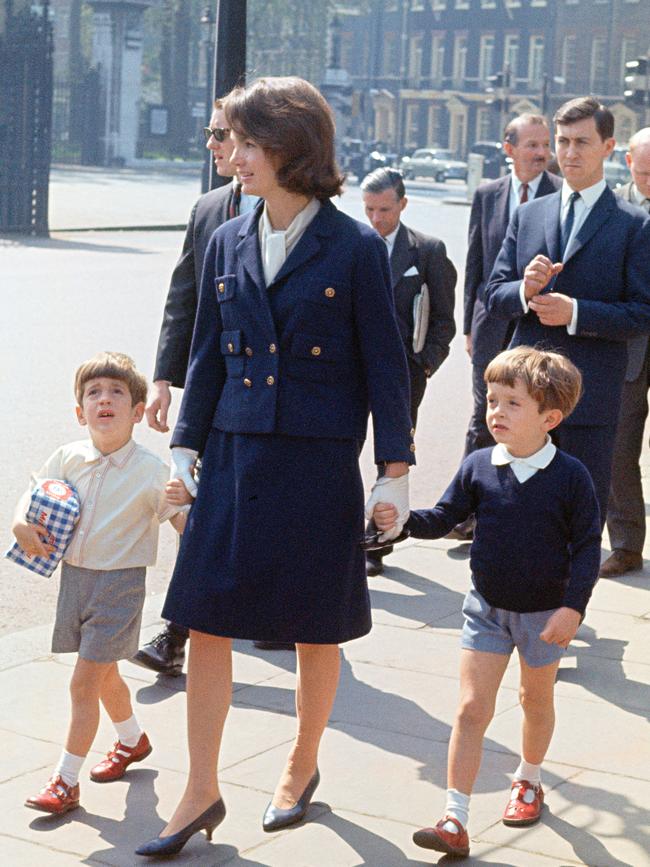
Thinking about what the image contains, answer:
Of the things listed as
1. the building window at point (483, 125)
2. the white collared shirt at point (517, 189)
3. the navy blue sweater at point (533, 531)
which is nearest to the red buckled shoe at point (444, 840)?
the navy blue sweater at point (533, 531)

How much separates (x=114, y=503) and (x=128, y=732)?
26.3 inches

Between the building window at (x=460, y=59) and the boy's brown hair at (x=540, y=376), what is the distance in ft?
322

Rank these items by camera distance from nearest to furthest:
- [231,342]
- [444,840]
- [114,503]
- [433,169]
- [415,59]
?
[444,840] → [231,342] → [114,503] → [433,169] → [415,59]

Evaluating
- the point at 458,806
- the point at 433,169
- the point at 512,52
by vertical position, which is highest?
the point at 512,52

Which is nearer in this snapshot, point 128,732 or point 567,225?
point 128,732

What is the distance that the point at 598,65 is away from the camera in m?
89.4

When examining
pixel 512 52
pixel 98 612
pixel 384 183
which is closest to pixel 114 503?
pixel 98 612

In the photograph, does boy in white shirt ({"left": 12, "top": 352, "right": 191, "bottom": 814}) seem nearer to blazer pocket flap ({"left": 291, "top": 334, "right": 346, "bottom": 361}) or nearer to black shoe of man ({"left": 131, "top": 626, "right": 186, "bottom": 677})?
blazer pocket flap ({"left": 291, "top": 334, "right": 346, "bottom": 361})

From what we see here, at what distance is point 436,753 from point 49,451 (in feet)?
16.9

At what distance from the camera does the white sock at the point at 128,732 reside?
4326 millimetres

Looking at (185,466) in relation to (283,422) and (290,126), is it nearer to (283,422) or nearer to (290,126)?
(283,422)

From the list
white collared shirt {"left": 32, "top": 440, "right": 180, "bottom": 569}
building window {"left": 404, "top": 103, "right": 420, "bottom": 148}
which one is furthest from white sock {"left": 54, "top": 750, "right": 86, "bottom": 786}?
building window {"left": 404, "top": 103, "right": 420, "bottom": 148}

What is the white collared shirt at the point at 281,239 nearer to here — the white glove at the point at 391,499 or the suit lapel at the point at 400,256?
the white glove at the point at 391,499

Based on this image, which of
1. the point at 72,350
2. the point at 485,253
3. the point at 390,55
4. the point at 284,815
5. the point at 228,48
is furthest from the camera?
the point at 390,55
